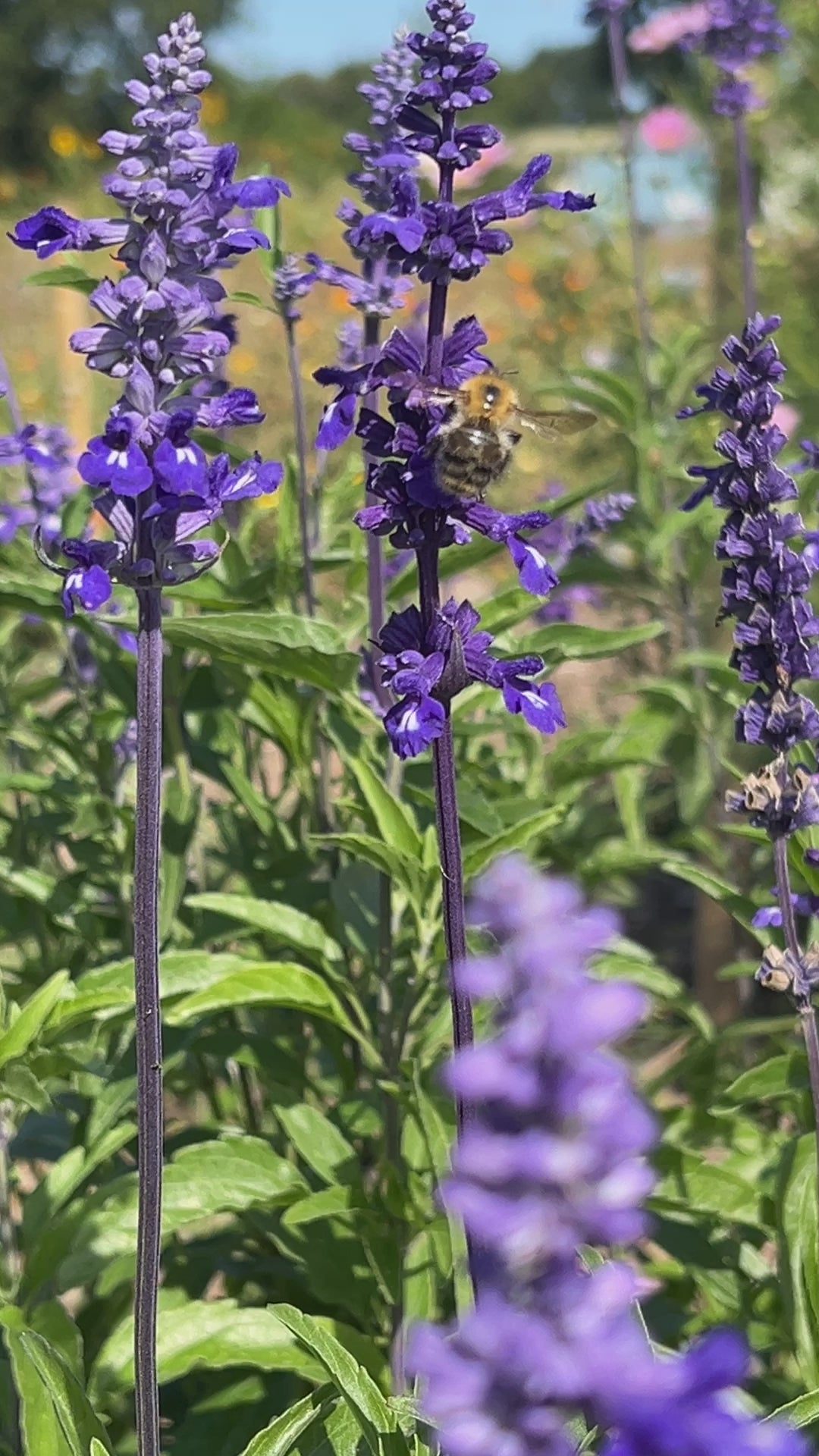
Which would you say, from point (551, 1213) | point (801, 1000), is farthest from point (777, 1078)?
point (551, 1213)

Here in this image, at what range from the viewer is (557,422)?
2.44 m

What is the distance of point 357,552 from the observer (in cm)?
325

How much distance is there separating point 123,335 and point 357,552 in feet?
4.66

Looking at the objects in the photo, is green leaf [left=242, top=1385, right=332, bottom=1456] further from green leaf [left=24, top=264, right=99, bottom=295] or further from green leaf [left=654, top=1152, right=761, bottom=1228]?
green leaf [left=24, top=264, right=99, bottom=295]

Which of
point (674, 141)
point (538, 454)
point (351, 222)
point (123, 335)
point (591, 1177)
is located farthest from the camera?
point (538, 454)

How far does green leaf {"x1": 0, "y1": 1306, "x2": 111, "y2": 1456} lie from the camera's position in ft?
6.66

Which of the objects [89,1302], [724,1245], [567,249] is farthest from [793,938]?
[567,249]

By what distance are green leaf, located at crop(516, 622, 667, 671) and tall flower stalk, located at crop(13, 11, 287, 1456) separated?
1.26 meters

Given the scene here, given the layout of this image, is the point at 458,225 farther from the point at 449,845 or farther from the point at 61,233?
the point at 449,845

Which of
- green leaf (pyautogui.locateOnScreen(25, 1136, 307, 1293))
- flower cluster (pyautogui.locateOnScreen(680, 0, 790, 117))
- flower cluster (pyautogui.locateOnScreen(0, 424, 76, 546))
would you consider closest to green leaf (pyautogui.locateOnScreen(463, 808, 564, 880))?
green leaf (pyautogui.locateOnScreen(25, 1136, 307, 1293))

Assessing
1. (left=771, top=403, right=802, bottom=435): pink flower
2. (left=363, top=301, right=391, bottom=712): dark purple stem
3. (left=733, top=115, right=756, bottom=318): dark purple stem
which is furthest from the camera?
(left=771, top=403, right=802, bottom=435): pink flower

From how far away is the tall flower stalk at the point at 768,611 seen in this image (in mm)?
2070

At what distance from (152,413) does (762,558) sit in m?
0.86

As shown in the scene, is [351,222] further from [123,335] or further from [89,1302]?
[89,1302]
